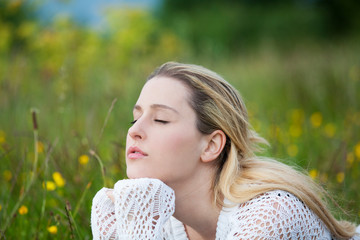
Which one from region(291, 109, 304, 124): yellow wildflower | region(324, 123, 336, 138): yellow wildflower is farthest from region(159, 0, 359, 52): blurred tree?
region(324, 123, 336, 138): yellow wildflower

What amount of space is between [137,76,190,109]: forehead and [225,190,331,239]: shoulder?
545 millimetres

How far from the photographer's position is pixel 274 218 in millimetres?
1909

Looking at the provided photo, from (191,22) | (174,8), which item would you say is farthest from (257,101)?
(174,8)

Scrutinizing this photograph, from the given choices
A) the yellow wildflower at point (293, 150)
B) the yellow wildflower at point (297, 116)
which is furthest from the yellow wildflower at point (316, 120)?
the yellow wildflower at point (293, 150)

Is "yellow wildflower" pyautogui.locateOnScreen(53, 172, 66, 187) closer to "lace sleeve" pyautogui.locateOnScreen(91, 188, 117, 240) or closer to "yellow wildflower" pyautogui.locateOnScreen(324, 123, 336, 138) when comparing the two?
"lace sleeve" pyautogui.locateOnScreen(91, 188, 117, 240)

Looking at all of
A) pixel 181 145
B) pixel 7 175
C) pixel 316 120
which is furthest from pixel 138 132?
pixel 316 120

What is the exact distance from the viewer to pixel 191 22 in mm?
19969

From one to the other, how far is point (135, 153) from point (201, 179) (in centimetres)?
35

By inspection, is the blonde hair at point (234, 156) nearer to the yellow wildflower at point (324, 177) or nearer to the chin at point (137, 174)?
the chin at point (137, 174)

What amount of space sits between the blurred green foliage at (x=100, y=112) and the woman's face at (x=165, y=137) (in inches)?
10.9

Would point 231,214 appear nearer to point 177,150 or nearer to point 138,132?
point 177,150

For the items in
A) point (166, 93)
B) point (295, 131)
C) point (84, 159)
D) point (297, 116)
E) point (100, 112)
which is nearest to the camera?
point (166, 93)

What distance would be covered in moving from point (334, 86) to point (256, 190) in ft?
13.2

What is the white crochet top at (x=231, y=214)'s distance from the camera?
1.87 m
